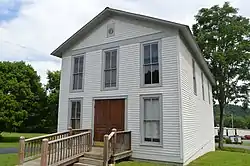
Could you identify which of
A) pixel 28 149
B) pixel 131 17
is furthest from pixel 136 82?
pixel 28 149

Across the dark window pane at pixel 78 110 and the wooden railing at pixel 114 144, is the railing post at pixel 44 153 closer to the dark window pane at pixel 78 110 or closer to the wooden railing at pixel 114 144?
the wooden railing at pixel 114 144

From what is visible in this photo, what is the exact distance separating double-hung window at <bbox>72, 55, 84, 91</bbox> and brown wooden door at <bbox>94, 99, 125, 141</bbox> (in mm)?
1781

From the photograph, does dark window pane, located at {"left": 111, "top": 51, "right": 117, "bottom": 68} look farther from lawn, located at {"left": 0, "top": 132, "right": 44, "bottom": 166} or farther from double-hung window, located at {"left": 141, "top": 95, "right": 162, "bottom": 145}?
lawn, located at {"left": 0, "top": 132, "right": 44, "bottom": 166}

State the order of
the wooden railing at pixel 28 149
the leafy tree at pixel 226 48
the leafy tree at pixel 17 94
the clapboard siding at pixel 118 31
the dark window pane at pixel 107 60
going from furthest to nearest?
the leafy tree at pixel 226 48 < the leafy tree at pixel 17 94 < the dark window pane at pixel 107 60 < the clapboard siding at pixel 118 31 < the wooden railing at pixel 28 149

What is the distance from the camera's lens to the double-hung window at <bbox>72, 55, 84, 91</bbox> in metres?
12.6

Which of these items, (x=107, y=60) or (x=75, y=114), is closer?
(x=107, y=60)

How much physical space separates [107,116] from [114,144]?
2.23 m

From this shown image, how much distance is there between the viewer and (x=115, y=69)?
11.6 metres

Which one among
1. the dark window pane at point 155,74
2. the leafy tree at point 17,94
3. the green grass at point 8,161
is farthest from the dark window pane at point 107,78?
the leafy tree at point 17,94

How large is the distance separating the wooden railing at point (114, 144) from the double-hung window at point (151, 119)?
0.74m

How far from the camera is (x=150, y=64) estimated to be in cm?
1066

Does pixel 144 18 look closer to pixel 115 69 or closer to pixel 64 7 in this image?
pixel 115 69

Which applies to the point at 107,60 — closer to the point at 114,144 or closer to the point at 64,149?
the point at 114,144

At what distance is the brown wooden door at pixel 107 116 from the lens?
10852 millimetres
